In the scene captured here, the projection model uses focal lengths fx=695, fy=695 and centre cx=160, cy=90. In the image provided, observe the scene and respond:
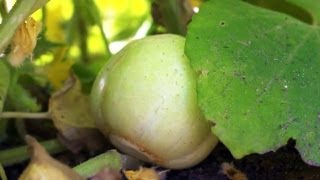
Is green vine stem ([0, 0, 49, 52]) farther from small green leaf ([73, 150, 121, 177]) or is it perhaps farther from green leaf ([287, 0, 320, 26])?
green leaf ([287, 0, 320, 26])

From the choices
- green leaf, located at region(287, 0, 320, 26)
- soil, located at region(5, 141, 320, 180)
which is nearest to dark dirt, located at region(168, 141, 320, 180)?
soil, located at region(5, 141, 320, 180)

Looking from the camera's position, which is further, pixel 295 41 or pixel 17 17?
pixel 295 41

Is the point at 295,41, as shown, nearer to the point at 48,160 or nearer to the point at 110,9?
the point at 48,160

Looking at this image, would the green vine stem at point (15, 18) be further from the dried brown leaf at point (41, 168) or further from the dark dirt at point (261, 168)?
the dark dirt at point (261, 168)

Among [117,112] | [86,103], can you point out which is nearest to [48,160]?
[117,112]

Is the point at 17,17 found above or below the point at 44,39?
above

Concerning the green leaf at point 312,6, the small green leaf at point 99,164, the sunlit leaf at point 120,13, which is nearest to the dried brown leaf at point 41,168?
the small green leaf at point 99,164
